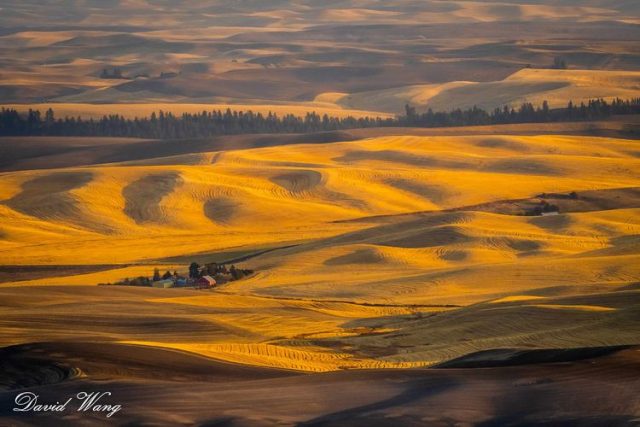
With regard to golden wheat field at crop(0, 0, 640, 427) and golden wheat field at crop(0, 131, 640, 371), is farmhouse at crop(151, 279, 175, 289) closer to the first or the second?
golden wheat field at crop(0, 0, 640, 427)

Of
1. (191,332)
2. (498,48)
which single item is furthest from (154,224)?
(498,48)

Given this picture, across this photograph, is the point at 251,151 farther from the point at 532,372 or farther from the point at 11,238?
the point at 532,372

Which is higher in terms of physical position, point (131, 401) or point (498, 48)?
point (131, 401)
